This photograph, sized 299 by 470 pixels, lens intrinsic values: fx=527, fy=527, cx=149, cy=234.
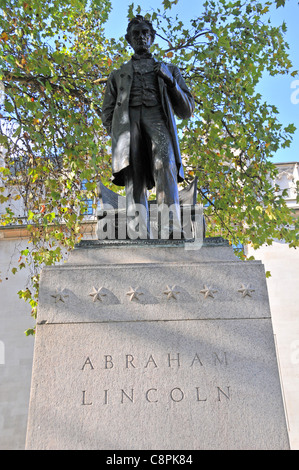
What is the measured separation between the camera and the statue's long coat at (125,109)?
5.49m

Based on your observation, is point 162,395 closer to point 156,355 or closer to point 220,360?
point 156,355

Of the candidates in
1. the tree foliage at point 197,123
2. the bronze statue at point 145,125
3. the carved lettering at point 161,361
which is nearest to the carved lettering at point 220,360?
the carved lettering at point 161,361

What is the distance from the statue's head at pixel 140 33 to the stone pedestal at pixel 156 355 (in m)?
2.48

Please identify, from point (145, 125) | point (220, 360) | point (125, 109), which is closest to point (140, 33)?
point (125, 109)

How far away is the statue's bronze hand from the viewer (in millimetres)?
5574

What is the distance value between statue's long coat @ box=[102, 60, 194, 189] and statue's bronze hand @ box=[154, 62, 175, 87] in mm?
45

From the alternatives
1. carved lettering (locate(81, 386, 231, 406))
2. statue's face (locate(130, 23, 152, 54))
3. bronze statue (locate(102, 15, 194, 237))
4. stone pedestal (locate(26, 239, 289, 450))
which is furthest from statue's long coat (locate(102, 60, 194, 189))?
carved lettering (locate(81, 386, 231, 406))

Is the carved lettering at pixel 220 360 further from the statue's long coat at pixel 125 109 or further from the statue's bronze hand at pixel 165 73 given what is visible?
the statue's bronze hand at pixel 165 73

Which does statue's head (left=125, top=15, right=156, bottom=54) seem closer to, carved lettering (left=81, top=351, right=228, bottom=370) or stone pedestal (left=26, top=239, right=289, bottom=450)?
stone pedestal (left=26, top=239, right=289, bottom=450)

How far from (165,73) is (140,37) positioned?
64 cm

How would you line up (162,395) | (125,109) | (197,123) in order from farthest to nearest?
(197,123), (125,109), (162,395)

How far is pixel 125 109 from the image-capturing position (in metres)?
5.55

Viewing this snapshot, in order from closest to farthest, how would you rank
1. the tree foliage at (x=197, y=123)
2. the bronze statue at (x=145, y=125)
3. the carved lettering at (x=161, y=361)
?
1. the carved lettering at (x=161, y=361)
2. the bronze statue at (x=145, y=125)
3. the tree foliage at (x=197, y=123)
